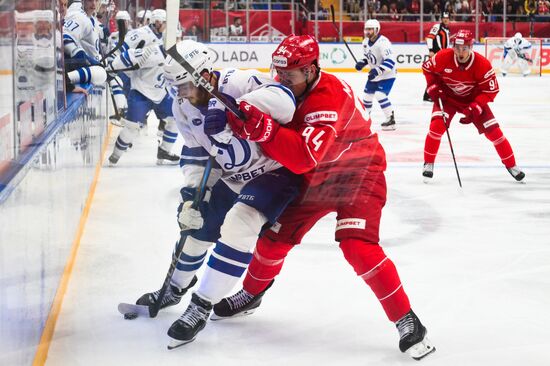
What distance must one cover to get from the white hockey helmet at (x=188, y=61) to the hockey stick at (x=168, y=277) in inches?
10.3

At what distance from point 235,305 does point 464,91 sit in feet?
10.4

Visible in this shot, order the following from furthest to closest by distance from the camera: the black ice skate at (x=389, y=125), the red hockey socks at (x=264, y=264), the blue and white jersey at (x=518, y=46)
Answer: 1. the blue and white jersey at (x=518, y=46)
2. the black ice skate at (x=389, y=125)
3. the red hockey socks at (x=264, y=264)

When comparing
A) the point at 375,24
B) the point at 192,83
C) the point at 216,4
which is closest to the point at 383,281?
the point at 192,83

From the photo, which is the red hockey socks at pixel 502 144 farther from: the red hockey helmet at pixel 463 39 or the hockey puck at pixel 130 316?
the hockey puck at pixel 130 316

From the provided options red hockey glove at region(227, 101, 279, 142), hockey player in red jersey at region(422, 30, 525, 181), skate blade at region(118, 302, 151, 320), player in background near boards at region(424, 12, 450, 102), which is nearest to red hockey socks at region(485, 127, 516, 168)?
hockey player in red jersey at region(422, 30, 525, 181)

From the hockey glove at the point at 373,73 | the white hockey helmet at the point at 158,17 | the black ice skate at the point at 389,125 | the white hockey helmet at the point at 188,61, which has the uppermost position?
the white hockey helmet at the point at 158,17

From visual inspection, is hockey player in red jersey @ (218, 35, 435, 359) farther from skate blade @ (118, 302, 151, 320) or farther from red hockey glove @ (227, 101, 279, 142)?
skate blade @ (118, 302, 151, 320)

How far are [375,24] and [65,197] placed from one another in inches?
235

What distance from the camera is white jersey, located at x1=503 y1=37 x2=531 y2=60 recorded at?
14.7 metres

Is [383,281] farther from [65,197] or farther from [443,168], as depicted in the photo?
[443,168]

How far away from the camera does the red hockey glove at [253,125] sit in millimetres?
2379

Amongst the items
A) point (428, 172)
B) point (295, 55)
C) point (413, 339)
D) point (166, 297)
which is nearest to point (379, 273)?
point (413, 339)

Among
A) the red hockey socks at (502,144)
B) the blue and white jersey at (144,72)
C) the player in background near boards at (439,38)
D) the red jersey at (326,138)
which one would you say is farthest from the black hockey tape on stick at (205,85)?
the player in background near boards at (439,38)

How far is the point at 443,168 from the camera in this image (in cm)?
626
